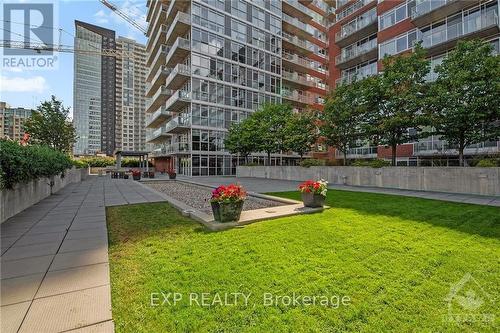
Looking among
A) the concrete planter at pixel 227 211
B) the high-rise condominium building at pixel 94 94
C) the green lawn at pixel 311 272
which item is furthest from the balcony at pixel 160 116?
the high-rise condominium building at pixel 94 94

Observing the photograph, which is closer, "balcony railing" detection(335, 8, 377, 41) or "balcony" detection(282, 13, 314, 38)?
"balcony railing" detection(335, 8, 377, 41)

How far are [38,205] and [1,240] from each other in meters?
5.77

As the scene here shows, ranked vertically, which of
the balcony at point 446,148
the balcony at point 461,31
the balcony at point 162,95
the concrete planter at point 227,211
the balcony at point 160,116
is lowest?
the concrete planter at point 227,211

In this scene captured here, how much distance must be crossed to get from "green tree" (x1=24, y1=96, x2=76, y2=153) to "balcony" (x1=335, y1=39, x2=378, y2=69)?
3438 centimetres

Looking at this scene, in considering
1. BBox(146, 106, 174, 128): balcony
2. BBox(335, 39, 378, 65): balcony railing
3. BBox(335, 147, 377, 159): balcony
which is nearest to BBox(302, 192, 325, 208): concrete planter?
BBox(335, 147, 377, 159): balcony

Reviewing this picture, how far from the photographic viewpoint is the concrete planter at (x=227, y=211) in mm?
6500

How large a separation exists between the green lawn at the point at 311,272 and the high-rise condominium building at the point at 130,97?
12589 centimetres

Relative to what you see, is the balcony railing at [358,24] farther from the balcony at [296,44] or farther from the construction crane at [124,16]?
the construction crane at [124,16]

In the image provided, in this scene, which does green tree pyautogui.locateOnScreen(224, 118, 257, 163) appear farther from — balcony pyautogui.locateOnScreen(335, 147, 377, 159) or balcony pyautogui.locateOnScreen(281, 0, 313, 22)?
balcony pyautogui.locateOnScreen(281, 0, 313, 22)

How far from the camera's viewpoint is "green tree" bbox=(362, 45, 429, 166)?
49.7ft

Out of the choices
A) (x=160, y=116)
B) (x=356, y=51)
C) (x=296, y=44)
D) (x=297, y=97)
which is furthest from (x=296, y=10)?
(x=160, y=116)

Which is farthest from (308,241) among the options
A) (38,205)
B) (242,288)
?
(38,205)

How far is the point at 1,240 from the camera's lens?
5547 millimetres

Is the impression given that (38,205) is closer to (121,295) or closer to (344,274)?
(121,295)
